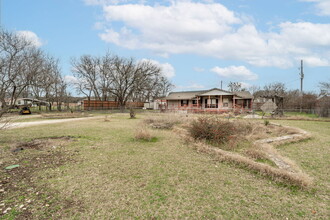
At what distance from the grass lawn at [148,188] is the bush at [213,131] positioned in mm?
1816

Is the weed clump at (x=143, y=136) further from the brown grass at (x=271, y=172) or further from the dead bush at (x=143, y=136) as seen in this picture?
the brown grass at (x=271, y=172)

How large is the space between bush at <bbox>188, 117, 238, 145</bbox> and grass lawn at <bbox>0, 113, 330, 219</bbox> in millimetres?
1816

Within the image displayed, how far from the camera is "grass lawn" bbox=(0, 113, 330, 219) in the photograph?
2.65 meters

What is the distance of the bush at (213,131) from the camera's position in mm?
7000

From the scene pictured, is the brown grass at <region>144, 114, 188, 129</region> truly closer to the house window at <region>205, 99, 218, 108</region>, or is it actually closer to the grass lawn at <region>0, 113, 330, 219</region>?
the grass lawn at <region>0, 113, 330, 219</region>

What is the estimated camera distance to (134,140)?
297 inches

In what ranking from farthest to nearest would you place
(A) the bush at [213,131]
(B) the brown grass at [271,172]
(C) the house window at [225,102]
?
(C) the house window at [225,102]
(A) the bush at [213,131]
(B) the brown grass at [271,172]

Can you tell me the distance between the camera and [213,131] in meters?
7.04

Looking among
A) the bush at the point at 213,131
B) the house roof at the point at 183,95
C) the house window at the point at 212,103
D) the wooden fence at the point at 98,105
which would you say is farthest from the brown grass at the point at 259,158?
the wooden fence at the point at 98,105

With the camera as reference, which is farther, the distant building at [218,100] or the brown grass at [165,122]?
the distant building at [218,100]

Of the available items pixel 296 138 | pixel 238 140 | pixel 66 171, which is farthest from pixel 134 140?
pixel 296 138

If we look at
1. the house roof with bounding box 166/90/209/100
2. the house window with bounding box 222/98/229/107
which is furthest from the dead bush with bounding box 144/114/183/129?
the house roof with bounding box 166/90/209/100

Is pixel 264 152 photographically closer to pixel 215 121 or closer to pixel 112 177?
pixel 215 121

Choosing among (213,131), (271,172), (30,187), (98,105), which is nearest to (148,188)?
(30,187)
